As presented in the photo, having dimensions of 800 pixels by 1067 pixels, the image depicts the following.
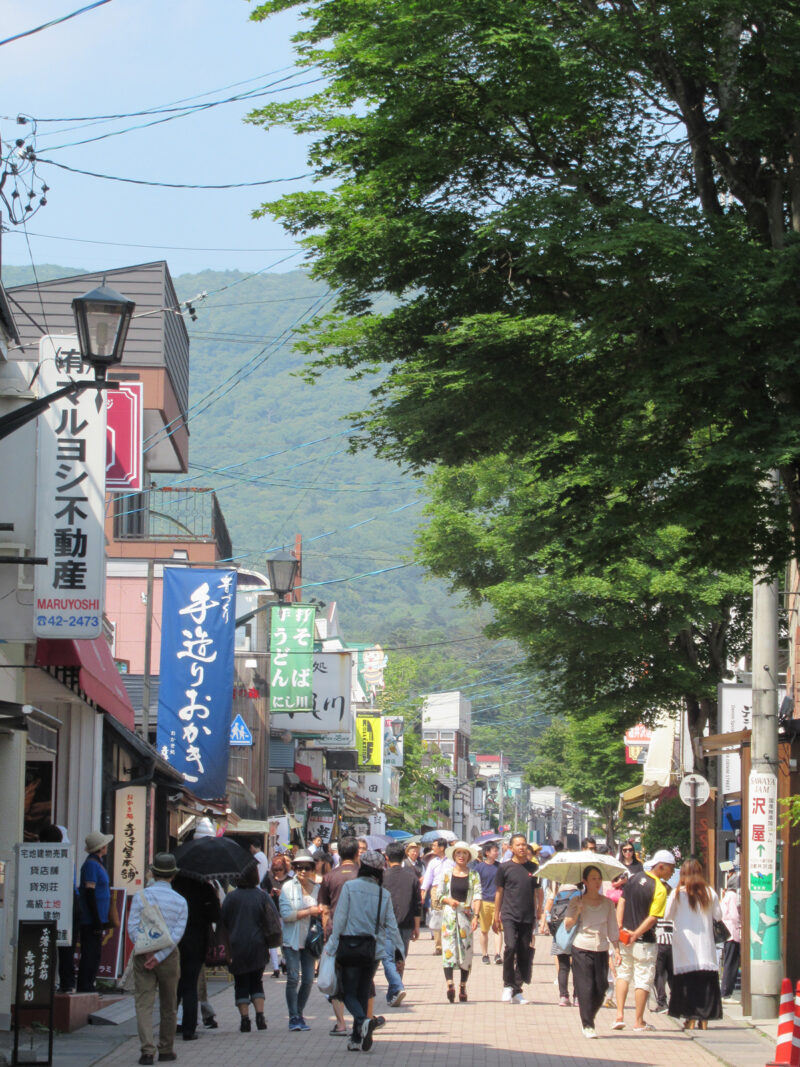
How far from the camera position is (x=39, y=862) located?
12.4 meters

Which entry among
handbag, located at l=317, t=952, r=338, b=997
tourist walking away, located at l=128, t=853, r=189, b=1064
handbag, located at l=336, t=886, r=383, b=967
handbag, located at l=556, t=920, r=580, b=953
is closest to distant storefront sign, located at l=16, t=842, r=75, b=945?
tourist walking away, located at l=128, t=853, r=189, b=1064

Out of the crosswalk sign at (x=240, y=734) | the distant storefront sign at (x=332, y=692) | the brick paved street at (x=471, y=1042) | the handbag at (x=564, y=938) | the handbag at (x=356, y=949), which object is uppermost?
the distant storefront sign at (x=332, y=692)

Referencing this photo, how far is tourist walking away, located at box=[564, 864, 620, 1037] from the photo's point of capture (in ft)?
44.5

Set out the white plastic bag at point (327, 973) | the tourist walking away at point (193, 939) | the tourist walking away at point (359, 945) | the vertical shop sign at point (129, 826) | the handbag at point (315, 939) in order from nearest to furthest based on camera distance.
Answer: the tourist walking away at point (359, 945)
the white plastic bag at point (327, 973)
the tourist walking away at point (193, 939)
the handbag at point (315, 939)
the vertical shop sign at point (129, 826)

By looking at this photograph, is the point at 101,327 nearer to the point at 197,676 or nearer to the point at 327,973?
the point at 327,973

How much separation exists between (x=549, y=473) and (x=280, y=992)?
9334mm

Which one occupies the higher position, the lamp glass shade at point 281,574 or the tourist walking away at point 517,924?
the lamp glass shade at point 281,574

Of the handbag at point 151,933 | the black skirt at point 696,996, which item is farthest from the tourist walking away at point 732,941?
the handbag at point 151,933

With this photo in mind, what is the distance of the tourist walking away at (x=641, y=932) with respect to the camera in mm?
14617

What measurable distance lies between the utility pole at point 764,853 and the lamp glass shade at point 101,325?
7.67 meters

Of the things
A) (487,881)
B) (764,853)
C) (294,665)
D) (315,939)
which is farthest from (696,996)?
(294,665)

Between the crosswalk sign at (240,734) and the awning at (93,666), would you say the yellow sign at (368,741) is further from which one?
the awning at (93,666)

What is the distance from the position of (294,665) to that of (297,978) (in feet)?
74.7

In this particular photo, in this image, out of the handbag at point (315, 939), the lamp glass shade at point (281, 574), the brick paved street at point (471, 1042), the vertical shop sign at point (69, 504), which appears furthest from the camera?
the lamp glass shade at point (281, 574)
